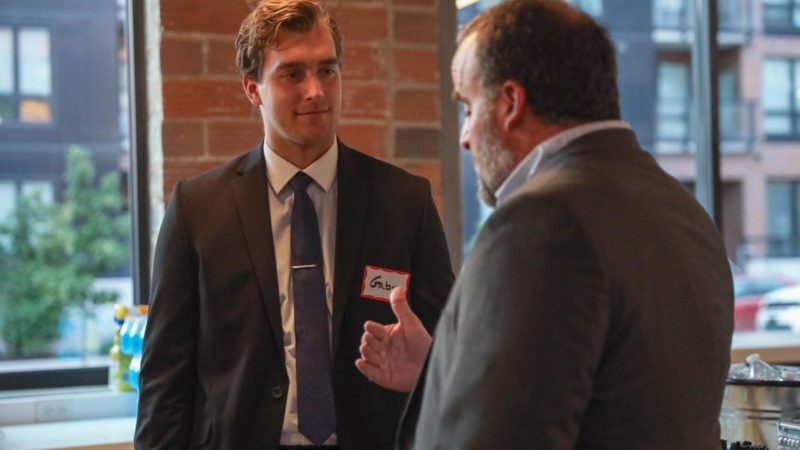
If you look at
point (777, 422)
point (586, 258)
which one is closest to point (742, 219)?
point (777, 422)

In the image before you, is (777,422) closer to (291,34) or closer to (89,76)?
(291,34)

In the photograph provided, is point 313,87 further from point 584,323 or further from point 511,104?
point 584,323

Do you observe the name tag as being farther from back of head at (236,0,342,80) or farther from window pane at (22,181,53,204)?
window pane at (22,181,53,204)

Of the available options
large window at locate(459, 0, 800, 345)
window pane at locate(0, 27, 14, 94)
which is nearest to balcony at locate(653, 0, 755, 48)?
large window at locate(459, 0, 800, 345)

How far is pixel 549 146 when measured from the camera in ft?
3.77

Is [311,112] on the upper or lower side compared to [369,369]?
upper

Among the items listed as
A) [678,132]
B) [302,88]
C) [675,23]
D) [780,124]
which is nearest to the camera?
[302,88]

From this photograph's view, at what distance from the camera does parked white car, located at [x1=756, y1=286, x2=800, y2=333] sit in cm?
472

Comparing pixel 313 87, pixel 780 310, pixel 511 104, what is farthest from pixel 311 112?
pixel 780 310

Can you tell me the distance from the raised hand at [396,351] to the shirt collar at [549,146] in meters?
0.41

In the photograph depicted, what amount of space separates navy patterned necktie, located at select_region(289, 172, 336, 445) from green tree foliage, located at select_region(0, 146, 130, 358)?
108 centimetres

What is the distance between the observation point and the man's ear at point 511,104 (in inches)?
44.9

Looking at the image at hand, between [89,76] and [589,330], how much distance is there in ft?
7.10

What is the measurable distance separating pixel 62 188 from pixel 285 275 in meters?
1.17
